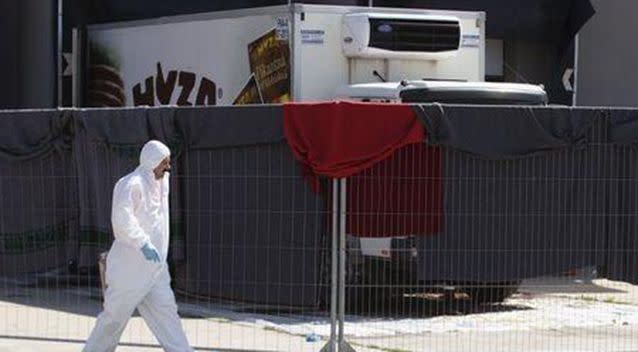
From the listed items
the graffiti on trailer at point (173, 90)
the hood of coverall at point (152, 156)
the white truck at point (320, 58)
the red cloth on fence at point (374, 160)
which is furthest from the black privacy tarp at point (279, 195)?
the hood of coverall at point (152, 156)

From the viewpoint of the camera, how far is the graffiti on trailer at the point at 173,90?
47.1 ft

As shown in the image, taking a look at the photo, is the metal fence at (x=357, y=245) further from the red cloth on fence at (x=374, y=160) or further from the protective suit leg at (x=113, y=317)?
the protective suit leg at (x=113, y=317)

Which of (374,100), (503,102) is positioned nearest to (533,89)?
(503,102)

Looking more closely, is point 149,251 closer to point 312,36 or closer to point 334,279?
point 334,279

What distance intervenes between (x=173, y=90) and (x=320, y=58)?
2577 mm

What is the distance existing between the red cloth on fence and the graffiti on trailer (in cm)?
367

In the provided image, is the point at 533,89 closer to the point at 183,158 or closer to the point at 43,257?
the point at 183,158

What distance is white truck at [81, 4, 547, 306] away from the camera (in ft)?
42.3

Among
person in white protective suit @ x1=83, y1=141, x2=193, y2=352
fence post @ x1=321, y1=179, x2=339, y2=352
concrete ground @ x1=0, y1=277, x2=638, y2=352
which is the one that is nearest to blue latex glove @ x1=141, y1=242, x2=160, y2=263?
person in white protective suit @ x1=83, y1=141, x2=193, y2=352

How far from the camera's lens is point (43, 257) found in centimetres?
1233

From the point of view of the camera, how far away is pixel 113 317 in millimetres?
8453

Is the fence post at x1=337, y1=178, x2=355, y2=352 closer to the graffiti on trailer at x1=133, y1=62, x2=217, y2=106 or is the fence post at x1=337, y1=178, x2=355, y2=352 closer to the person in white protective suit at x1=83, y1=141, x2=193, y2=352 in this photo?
the person in white protective suit at x1=83, y1=141, x2=193, y2=352

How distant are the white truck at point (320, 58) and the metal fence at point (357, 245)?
173 cm

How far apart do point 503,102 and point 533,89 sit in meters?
0.56
